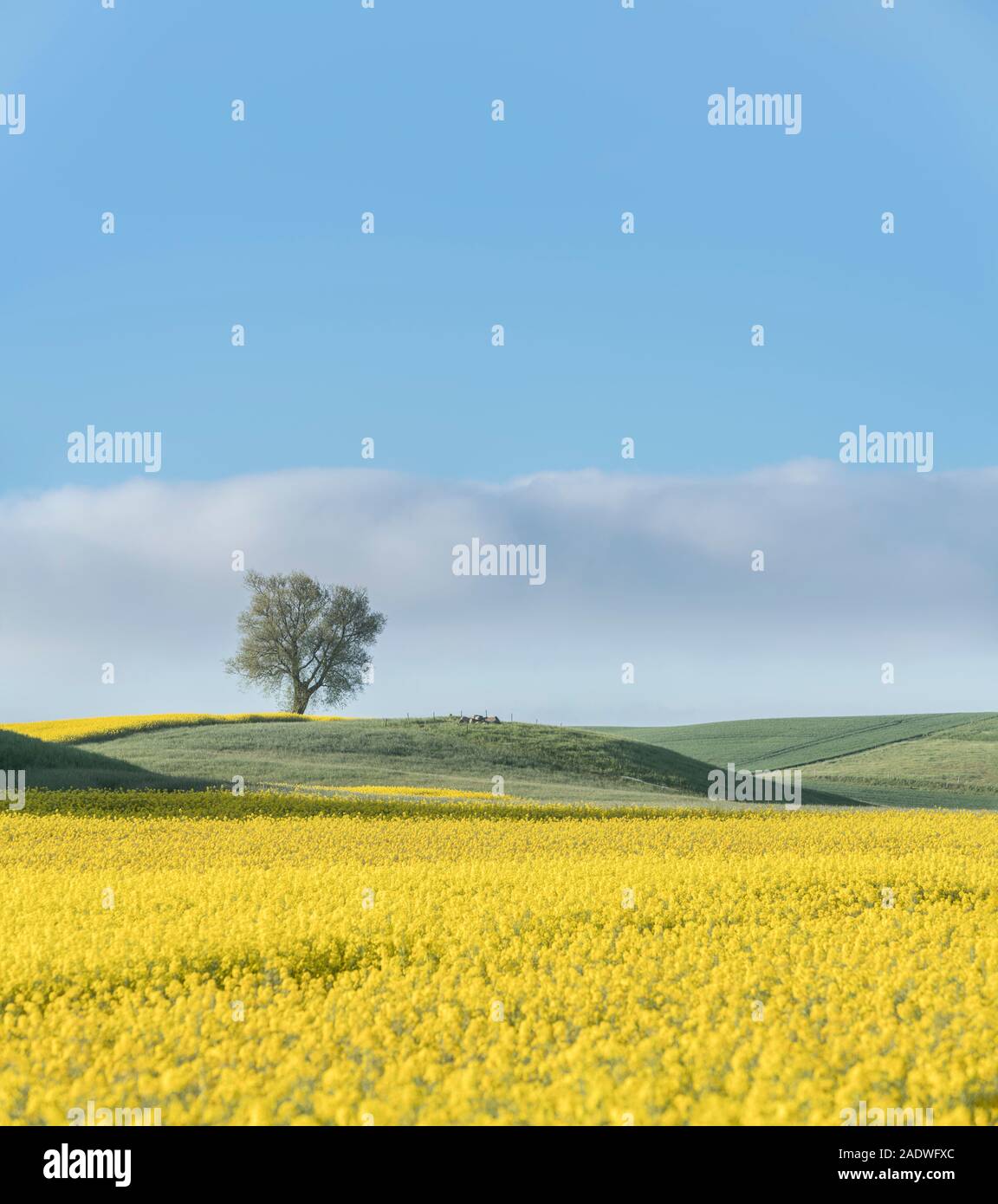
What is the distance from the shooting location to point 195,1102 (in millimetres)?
5566

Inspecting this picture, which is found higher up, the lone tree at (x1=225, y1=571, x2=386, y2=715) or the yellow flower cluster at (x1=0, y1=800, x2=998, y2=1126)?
the lone tree at (x1=225, y1=571, x2=386, y2=715)

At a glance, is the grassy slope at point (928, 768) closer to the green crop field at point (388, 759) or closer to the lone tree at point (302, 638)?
the green crop field at point (388, 759)

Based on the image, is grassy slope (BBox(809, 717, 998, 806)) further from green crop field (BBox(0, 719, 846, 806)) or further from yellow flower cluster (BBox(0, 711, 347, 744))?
yellow flower cluster (BBox(0, 711, 347, 744))

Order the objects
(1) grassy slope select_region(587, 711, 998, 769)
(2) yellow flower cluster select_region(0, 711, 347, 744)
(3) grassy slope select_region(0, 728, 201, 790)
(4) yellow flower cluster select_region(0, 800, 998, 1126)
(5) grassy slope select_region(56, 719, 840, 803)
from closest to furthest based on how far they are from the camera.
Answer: (4) yellow flower cluster select_region(0, 800, 998, 1126) → (3) grassy slope select_region(0, 728, 201, 790) → (5) grassy slope select_region(56, 719, 840, 803) → (2) yellow flower cluster select_region(0, 711, 347, 744) → (1) grassy slope select_region(587, 711, 998, 769)

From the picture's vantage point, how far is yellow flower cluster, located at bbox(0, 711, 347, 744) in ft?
→ 189

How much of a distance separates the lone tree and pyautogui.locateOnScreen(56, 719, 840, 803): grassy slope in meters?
12.8

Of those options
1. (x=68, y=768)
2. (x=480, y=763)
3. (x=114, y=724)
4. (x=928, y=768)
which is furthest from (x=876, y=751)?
(x=68, y=768)

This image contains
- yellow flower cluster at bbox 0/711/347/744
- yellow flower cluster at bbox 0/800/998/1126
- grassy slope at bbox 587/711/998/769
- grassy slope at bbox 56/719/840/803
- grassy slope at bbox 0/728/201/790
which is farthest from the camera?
grassy slope at bbox 587/711/998/769

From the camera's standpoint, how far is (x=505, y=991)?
7.78 metres

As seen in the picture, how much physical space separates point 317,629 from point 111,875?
186ft

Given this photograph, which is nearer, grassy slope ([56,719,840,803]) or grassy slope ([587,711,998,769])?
grassy slope ([56,719,840,803])

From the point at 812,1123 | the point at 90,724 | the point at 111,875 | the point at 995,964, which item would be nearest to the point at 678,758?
the point at 90,724

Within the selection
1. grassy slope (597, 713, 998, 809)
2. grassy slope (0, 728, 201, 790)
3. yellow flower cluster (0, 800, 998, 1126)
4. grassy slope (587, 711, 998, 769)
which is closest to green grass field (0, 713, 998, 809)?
grassy slope (0, 728, 201, 790)
